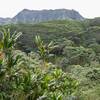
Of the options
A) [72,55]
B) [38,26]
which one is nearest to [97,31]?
[38,26]

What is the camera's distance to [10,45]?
2919 cm

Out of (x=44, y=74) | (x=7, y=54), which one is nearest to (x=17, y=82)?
(x=7, y=54)

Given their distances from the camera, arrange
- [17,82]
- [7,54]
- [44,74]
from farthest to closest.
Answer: [44,74] → [7,54] → [17,82]

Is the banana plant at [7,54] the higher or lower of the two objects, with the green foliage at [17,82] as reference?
higher

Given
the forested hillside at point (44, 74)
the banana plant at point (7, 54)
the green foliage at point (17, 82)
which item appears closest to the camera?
the banana plant at point (7, 54)

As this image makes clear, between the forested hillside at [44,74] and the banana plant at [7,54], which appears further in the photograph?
the forested hillside at [44,74]

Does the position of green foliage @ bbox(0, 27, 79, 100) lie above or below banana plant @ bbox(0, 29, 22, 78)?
below

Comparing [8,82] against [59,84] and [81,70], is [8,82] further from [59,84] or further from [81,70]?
[81,70]

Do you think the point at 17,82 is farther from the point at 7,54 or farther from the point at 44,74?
the point at 44,74

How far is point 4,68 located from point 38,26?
6403 cm

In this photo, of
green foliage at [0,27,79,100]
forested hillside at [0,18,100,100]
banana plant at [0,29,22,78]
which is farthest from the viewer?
forested hillside at [0,18,100,100]

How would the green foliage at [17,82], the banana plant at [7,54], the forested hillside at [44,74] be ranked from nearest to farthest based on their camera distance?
the banana plant at [7,54]
the green foliage at [17,82]
the forested hillside at [44,74]

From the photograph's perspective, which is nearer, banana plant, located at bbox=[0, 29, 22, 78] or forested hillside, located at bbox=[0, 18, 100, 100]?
banana plant, located at bbox=[0, 29, 22, 78]

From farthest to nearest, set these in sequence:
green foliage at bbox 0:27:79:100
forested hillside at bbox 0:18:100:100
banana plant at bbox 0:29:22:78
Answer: forested hillside at bbox 0:18:100:100 → green foliage at bbox 0:27:79:100 → banana plant at bbox 0:29:22:78
